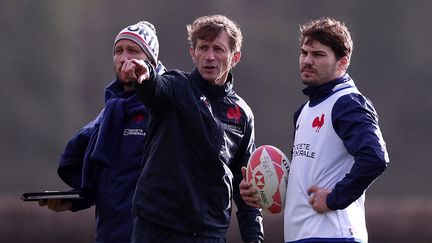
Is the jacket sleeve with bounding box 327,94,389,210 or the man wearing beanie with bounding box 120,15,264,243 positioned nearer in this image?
the jacket sleeve with bounding box 327,94,389,210

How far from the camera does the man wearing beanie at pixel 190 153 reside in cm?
492

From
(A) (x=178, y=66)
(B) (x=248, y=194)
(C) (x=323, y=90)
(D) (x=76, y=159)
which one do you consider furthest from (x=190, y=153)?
(A) (x=178, y=66)

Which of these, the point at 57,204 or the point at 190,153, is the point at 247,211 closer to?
the point at 190,153

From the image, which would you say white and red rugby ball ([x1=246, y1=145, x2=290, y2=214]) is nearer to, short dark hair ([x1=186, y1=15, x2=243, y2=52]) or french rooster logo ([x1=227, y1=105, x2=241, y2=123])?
french rooster logo ([x1=227, y1=105, x2=241, y2=123])

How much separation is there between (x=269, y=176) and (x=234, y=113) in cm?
39

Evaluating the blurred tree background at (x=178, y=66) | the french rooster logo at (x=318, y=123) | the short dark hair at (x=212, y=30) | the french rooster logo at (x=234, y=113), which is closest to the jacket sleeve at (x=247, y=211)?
the french rooster logo at (x=234, y=113)

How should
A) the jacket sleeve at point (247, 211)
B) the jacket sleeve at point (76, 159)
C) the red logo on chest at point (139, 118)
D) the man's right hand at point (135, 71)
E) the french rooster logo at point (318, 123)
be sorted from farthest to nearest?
the jacket sleeve at point (76, 159) < the red logo on chest at point (139, 118) < the jacket sleeve at point (247, 211) < the french rooster logo at point (318, 123) < the man's right hand at point (135, 71)

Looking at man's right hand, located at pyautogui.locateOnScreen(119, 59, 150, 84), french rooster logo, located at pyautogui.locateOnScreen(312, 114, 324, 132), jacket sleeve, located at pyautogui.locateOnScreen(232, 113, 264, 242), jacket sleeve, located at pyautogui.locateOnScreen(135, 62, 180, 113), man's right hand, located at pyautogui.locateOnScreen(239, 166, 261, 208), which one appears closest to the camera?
man's right hand, located at pyautogui.locateOnScreen(119, 59, 150, 84)

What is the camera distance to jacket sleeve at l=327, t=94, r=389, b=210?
465 centimetres

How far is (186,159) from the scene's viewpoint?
196 inches

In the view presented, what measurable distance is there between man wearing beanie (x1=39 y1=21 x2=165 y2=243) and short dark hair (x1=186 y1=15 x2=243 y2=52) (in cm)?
36

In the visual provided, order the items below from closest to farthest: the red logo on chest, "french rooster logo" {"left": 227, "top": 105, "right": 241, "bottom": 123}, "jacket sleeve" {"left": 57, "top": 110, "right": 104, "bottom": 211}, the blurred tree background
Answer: "french rooster logo" {"left": 227, "top": 105, "right": 241, "bottom": 123}, the red logo on chest, "jacket sleeve" {"left": 57, "top": 110, "right": 104, "bottom": 211}, the blurred tree background

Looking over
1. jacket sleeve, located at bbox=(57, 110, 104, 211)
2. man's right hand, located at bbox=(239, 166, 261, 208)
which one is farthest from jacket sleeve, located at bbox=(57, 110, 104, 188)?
man's right hand, located at bbox=(239, 166, 261, 208)

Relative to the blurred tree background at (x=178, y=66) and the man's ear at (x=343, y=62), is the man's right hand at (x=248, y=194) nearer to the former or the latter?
the man's ear at (x=343, y=62)
